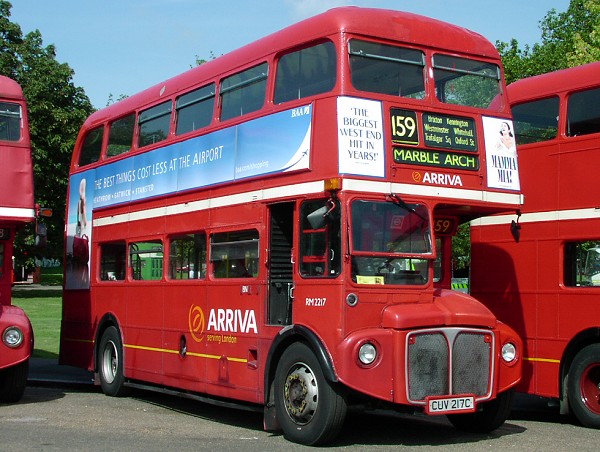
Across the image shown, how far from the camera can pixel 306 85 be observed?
35.5 ft

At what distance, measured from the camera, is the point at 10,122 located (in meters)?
14.3

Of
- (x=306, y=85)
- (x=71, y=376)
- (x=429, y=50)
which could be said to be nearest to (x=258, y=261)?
(x=306, y=85)

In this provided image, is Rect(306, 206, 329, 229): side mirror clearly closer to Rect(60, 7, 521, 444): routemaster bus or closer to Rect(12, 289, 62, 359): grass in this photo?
Rect(60, 7, 521, 444): routemaster bus

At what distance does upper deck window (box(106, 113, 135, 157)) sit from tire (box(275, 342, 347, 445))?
19.8 ft

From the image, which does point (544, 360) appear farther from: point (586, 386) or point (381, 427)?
point (381, 427)

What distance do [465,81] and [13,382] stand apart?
718 cm

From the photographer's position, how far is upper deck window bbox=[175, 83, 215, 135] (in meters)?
12.9

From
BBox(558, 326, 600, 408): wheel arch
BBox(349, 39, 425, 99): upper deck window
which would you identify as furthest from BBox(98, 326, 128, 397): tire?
BBox(349, 39, 425, 99): upper deck window

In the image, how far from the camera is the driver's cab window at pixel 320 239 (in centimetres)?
1003

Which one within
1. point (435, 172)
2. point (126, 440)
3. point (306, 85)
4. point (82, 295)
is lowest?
point (126, 440)

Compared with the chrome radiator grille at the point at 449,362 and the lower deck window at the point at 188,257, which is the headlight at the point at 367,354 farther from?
the lower deck window at the point at 188,257

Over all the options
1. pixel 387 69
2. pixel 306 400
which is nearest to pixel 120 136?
pixel 387 69

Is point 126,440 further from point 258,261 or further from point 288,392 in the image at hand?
point 258,261

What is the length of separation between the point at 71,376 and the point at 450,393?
9115mm
